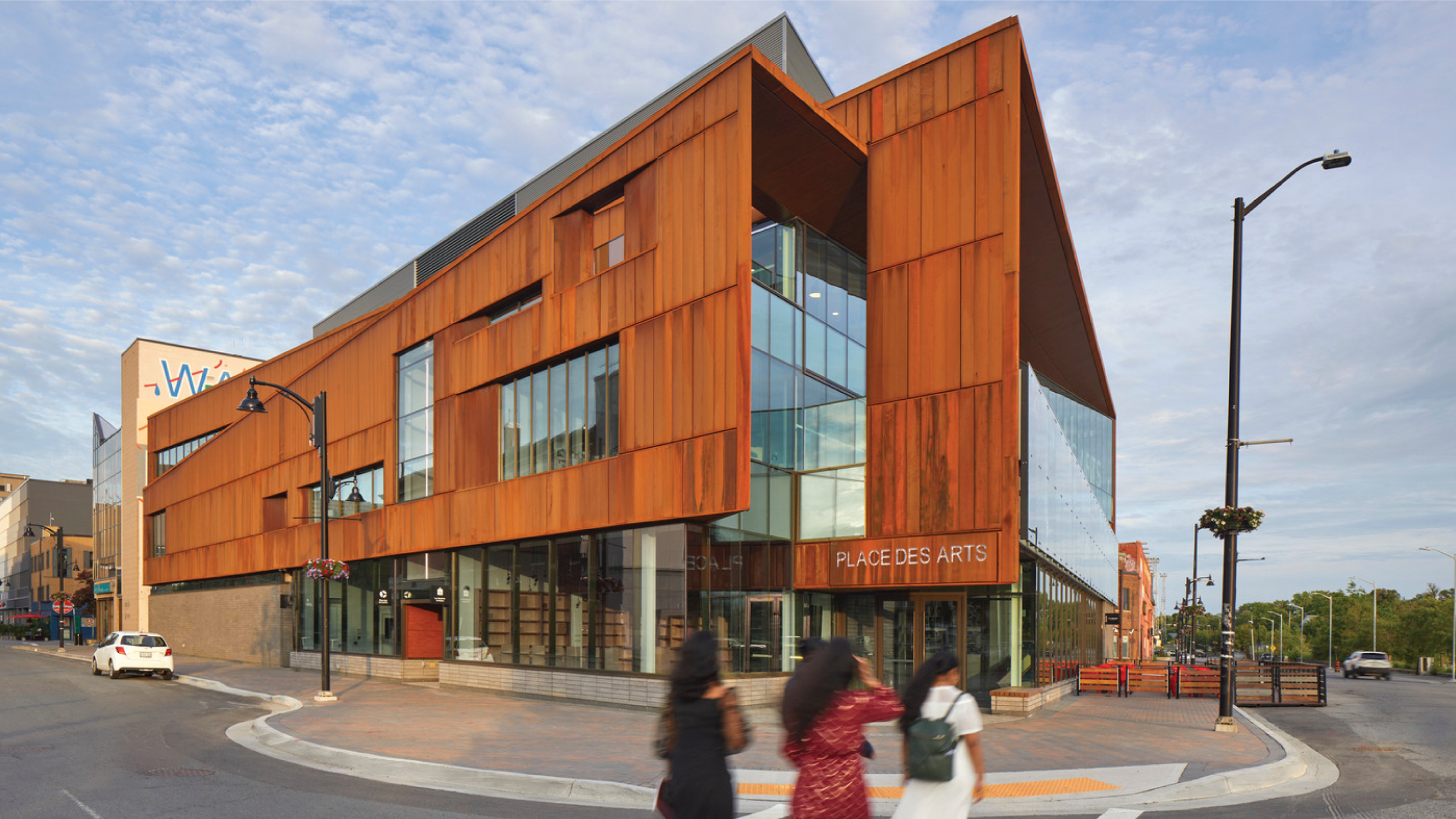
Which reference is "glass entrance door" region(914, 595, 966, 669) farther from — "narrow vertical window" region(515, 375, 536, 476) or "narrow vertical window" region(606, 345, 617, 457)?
"narrow vertical window" region(515, 375, 536, 476)

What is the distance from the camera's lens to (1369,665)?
51406 mm

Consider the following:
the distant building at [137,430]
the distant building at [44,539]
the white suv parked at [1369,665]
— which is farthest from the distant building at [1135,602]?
the distant building at [44,539]

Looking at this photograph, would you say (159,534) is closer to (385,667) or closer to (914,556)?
(385,667)

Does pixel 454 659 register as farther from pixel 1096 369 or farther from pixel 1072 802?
pixel 1096 369

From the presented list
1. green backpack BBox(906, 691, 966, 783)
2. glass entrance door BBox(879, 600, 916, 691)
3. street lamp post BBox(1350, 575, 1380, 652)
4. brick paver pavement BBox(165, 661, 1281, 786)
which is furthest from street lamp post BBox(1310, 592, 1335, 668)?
green backpack BBox(906, 691, 966, 783)

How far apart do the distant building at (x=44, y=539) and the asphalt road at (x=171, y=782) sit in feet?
315

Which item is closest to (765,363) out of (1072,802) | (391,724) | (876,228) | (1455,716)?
(876,228)

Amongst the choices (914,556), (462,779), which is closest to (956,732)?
(462,779)

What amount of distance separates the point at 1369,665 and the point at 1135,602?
41.4 metres

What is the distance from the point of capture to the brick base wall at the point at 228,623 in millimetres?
38094

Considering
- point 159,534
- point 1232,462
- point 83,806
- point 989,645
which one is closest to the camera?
point 83,806

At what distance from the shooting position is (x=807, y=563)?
72.8 ft

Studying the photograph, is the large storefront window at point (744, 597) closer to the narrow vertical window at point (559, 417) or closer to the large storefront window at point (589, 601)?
the large storefront window at point (589, 601)

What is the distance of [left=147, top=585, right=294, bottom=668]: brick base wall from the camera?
38.1 meters
